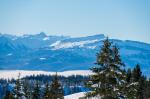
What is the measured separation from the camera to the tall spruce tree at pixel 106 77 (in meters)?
22.3

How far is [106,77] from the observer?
2239cm

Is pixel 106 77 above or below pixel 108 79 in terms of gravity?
above

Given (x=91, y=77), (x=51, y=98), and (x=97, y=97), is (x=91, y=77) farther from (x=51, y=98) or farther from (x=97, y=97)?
(x=51, y=98)

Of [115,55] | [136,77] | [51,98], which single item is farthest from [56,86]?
[115,55]

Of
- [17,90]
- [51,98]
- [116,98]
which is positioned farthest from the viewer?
[51,98]

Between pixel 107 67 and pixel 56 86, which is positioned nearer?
pixel 107 67

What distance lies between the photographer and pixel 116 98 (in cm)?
2217

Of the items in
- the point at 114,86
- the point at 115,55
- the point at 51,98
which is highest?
the point at 115,55

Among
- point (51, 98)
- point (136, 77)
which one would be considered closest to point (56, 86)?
point (51, 98)

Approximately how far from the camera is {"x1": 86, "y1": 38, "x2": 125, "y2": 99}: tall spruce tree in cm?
2231

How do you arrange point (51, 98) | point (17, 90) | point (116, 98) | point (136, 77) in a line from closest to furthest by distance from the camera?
point (116, 98) → point (17, 90) → point (51, 98) → point (136, 77)

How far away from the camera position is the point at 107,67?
2258 centimetres

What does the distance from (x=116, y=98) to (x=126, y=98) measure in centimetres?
119

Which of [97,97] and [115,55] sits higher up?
[115,55]
